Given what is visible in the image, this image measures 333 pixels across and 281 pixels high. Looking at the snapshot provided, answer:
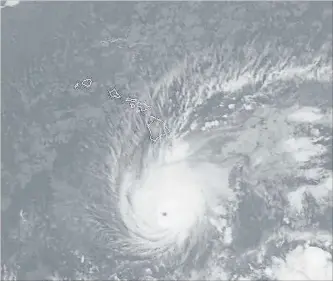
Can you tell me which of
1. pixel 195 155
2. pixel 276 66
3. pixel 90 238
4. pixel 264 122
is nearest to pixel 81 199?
pixel 90 238


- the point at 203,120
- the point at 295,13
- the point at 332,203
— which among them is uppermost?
the point at 295,13

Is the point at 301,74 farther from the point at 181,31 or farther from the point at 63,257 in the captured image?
the point at 63,257

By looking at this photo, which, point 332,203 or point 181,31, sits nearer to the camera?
point 332,203

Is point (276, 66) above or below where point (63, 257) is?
above

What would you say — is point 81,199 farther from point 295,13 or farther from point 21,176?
point 295,13

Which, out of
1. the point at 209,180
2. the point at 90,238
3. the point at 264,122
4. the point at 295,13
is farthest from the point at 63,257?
the point at 295,13

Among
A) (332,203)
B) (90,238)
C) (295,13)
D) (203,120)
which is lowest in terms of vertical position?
(332,203)
